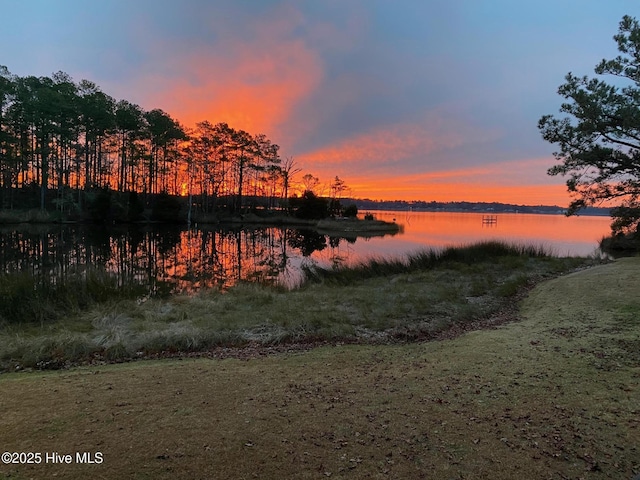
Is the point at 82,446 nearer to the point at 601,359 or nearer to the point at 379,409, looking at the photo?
the point at 379,409

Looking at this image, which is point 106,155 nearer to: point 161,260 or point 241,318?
point 161,260

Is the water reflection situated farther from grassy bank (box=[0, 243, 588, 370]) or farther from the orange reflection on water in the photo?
the orange reflection on water

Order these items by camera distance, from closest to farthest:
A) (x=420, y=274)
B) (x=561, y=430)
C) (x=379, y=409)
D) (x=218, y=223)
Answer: (x=561, y=430)
(x=379, y=409)
(x=420, y=274)
(x=218, y=223)

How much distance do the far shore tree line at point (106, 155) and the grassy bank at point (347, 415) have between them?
1624 inches

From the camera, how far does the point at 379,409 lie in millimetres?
3316

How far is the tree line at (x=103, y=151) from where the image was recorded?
39781mm

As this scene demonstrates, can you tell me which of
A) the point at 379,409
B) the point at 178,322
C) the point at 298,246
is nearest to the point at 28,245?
the point at 298,246

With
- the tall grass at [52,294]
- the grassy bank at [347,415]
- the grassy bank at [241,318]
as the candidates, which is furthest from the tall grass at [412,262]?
the grassy bank at [347,415]

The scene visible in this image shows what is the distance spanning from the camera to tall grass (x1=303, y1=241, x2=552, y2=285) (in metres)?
13.7

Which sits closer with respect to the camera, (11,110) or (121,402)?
(121,402)

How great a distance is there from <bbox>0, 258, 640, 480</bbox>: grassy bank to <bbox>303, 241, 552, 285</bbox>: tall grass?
8.30 meters

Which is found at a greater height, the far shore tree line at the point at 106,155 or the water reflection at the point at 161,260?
the far shore tree line at the point at 106,155

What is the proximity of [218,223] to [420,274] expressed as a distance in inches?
1641

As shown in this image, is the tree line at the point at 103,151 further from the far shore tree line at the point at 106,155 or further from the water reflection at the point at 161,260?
the water reflection at the point at 161,260
